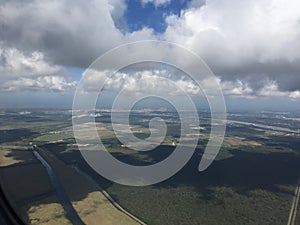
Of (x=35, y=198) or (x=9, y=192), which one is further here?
(x=35, y=198)

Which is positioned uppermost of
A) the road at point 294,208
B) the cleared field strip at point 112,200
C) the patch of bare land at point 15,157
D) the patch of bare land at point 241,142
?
the patch of bare land at point 241,142

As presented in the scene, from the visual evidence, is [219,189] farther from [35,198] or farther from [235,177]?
[35,198]

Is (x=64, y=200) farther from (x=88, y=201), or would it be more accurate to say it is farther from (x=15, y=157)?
(x=15, y=157)

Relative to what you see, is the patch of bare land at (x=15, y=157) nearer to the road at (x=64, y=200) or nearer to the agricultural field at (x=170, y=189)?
the agricultural field at (x=170, y=189)

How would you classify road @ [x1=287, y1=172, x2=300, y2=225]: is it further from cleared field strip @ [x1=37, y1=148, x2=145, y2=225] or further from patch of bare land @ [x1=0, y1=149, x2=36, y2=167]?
patch of bare land @ [x1=0, y1=149, x2=36, y2=167]

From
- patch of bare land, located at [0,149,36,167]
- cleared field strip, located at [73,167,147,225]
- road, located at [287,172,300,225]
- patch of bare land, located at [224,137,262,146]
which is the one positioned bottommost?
road, located at [287,172,300,225]

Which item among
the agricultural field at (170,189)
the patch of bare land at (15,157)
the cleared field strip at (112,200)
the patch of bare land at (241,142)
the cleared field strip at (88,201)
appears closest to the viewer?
the cleared field strip at (88,201)

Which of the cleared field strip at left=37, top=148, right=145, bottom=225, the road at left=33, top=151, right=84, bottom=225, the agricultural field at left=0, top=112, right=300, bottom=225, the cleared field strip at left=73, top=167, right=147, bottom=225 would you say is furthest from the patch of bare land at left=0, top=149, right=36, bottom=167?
the cleared field strip at left=73, top=167, right=147, bottom=225

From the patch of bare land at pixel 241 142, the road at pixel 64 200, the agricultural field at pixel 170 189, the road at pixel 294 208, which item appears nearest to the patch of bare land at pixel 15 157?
the agricultural field at pixel 170 189

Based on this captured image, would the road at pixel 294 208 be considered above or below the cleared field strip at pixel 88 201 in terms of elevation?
below

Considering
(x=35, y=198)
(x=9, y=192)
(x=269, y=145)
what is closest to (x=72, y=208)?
(x=35, y=198)

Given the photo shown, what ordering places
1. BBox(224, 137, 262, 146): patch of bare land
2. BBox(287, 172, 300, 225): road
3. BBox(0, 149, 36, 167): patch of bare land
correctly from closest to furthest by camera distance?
1. BBox(287, 172, 300, 225): road
2. BBox(0, 149, 36, 167): patch of bare land
3. BBox(224, 137, 262, 146): patch of bare land
